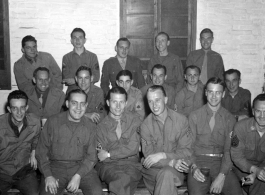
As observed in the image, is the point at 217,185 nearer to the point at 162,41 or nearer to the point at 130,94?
the point at 130,94

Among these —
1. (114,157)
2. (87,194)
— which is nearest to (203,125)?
(114,157)

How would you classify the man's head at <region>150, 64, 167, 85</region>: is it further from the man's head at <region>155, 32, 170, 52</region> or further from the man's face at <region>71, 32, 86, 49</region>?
the man's face at <region>71, 32, 86, 49</region>

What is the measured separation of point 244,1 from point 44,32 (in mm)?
4294

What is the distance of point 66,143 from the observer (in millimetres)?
3643

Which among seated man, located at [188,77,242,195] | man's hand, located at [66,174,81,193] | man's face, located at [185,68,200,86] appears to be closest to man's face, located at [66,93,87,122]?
man's hand, located at [66,174,81,193]

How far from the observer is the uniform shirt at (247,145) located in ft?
11.8

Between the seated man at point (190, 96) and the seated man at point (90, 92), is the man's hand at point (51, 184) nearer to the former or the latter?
the seated man at point (90, 92)

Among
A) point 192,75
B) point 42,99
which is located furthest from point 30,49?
point 192,75

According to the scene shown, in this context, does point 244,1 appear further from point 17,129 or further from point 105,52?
point 17,129

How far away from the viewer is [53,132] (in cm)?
365

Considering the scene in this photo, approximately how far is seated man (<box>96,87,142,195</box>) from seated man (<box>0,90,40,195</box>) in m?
0.87

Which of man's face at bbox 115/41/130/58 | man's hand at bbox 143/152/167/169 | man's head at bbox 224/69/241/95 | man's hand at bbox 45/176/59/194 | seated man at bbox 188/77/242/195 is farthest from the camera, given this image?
man's face at bbox 115/41/130/58

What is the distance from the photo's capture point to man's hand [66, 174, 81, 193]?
3.38 meters

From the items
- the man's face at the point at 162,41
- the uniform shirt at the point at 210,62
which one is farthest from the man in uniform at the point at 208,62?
the man's face at the point at 162,41
